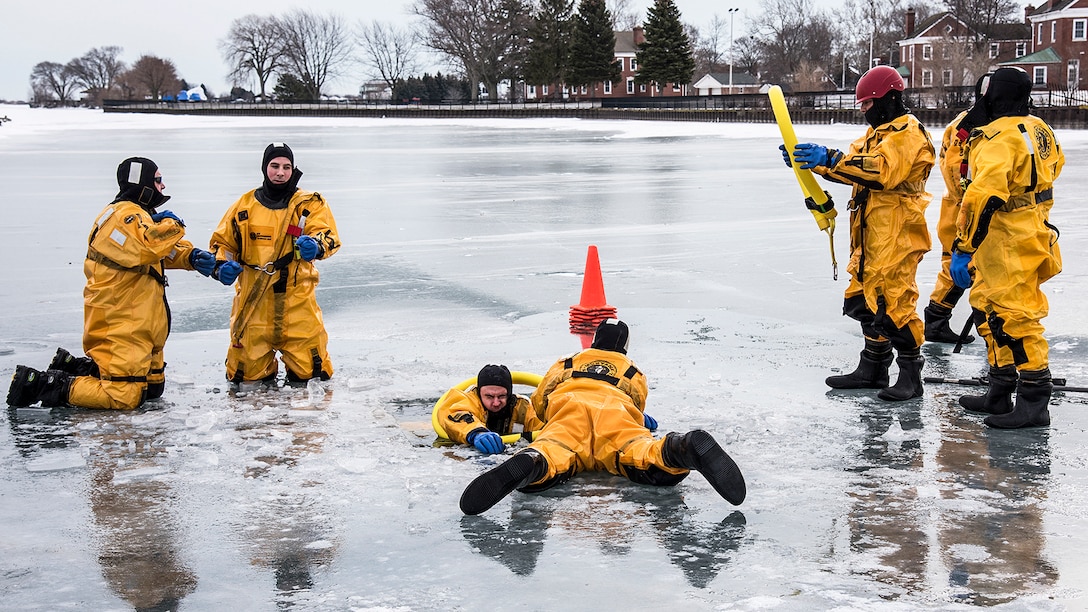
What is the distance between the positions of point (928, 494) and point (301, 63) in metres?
114

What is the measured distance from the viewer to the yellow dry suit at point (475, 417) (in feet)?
16.9

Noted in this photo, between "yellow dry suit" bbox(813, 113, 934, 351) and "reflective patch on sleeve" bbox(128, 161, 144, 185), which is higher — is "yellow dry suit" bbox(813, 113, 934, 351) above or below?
below

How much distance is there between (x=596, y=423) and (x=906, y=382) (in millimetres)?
2248

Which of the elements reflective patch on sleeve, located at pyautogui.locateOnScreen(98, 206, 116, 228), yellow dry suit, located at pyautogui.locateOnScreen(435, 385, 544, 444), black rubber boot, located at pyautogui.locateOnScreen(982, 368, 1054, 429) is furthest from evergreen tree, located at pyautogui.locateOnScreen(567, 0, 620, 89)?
yellow dry suit, located at pyautogui.locateOnScreen(435, 385, 544, 444)

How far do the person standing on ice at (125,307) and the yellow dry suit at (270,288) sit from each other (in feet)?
1.03

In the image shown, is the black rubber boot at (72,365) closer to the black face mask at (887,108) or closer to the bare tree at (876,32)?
the black face mask at (887,108)

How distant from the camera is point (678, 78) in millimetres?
82250

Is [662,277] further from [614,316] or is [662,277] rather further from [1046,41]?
[1046,41]

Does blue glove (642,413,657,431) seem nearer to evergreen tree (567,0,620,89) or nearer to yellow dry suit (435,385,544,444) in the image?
yellow dry suit (435,385,544,444)

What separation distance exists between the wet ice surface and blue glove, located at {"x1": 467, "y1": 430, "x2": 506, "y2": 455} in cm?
6

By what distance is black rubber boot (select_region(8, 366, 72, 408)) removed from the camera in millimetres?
5828

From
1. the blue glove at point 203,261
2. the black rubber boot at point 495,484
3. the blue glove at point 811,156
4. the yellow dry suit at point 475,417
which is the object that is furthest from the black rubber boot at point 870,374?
the blue glove at point 203,261

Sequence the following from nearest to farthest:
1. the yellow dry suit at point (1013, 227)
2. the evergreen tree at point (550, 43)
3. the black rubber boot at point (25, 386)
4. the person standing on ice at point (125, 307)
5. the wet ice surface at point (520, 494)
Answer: the wet ice surface at point (520, 494) → the yellow dry suit at point (1013, 227) → the black rubber boot at point (25, 386) → the person standing on ice at point (125, 307) → the evergreen tree at point (550, 43)

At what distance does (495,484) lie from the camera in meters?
4.15
